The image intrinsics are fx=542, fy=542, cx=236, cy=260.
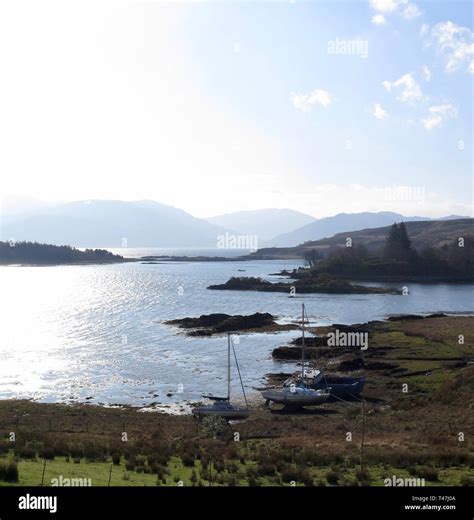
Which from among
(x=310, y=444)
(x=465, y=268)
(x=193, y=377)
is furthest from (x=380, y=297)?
(x=310, y=444)

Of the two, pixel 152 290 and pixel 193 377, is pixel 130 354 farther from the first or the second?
pixel 152 290

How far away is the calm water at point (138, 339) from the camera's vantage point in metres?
49.8

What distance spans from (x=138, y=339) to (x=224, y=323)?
48.6 feet

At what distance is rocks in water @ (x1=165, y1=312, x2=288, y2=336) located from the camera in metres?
82.7

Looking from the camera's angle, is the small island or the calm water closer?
the calm water

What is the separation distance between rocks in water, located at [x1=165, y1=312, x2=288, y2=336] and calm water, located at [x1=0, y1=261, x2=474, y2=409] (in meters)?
3.38

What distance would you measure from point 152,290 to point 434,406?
12003cm

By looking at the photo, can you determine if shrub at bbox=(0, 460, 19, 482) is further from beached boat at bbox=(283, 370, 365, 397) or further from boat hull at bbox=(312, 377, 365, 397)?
boat hull at bbox=(312, 377, 365, 397)

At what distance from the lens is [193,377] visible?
2079 inches

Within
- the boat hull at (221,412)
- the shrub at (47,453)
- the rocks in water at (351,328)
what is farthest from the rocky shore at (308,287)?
the shrub at (47,453)

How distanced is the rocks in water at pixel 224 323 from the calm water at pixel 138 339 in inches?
133

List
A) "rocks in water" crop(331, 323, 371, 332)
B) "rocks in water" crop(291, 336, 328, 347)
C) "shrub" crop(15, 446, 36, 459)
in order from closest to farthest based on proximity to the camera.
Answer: "shrub" crop(15, 446, 36, 459), "rocks in water" crop(291, 336, 328, 347), "rocks in water" crop(331, 323, 371, 332)

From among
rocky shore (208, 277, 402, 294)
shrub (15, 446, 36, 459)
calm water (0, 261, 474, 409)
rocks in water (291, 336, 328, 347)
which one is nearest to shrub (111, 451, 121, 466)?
shrub (15, 446, 36, 459)

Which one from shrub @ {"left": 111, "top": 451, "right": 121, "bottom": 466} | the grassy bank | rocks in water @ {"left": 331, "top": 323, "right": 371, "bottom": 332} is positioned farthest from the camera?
rocks in water @ {"left": 331, "top": 323, "right": 371, "bottom": 332}
